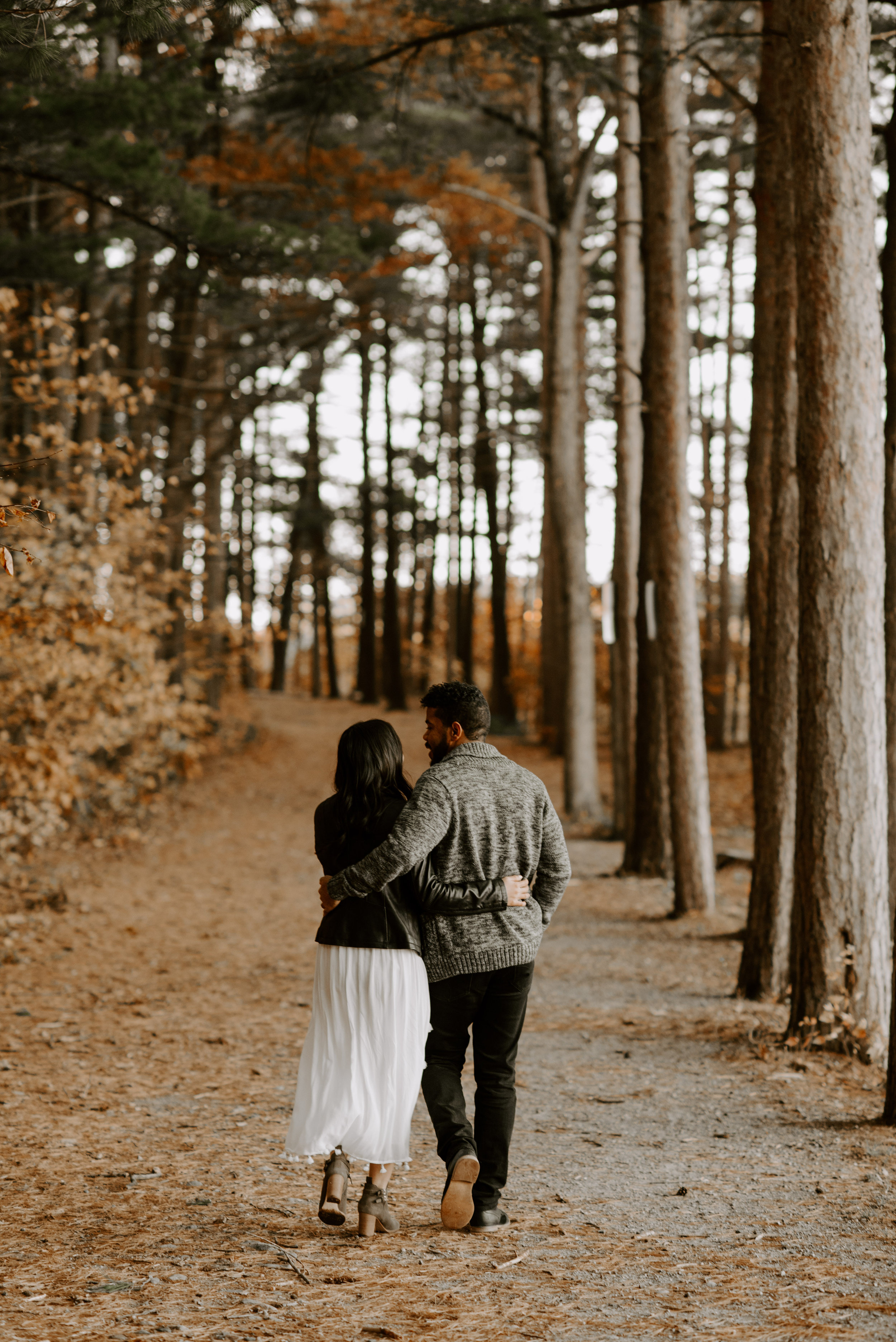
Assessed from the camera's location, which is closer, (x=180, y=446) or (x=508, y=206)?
(x=508, y=206)

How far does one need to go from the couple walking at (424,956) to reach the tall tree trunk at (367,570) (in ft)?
93.6

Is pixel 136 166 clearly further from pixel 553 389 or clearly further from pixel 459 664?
pixel 459 664

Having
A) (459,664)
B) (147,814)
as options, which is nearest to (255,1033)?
(147,814)

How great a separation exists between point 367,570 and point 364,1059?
2940cm

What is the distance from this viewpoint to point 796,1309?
3465mm

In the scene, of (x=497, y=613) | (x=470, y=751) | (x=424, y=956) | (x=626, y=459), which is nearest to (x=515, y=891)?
(x=424, y=956)

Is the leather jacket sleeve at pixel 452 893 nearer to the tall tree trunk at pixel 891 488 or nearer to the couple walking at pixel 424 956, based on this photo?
the couple walking at pixel 424 956

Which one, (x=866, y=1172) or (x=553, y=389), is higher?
(x=553, y=389)

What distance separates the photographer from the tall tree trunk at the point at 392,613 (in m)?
30.1

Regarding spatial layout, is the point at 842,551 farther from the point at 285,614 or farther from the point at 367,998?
the point at 285,614

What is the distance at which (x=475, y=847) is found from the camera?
13.1ft

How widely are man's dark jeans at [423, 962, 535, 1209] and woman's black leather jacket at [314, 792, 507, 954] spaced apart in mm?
246

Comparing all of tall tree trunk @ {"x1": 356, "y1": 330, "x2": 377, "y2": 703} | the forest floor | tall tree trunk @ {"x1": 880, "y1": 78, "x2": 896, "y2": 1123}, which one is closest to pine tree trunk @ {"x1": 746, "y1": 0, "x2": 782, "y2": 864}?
tall tree trunk @ {"x1": 880, "y1": 78, "x2": 896, "y2": 1123}

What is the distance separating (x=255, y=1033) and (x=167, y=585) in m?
6.63
